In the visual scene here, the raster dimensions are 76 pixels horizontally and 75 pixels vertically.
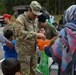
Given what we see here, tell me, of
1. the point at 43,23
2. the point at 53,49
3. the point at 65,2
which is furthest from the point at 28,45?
the point at 65,2

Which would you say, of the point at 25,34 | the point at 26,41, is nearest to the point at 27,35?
the point at 25,34

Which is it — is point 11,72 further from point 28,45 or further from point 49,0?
point 49,0

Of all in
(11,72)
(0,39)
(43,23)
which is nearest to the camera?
(11,72)

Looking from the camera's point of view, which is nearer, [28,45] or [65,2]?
[28,45]

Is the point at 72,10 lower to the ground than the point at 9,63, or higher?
higher

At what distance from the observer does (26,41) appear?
640 cm

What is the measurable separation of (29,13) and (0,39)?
0.84 meters

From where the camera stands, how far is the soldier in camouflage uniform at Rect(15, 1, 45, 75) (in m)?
6.25

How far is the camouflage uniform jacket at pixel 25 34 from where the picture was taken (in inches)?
245

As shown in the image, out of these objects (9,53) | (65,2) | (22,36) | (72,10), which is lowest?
(65,2)

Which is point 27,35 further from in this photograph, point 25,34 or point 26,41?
point 26,41

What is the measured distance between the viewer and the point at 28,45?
21.2ft

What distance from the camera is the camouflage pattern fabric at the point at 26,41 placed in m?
6.24

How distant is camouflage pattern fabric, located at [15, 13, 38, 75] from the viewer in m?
6.24
